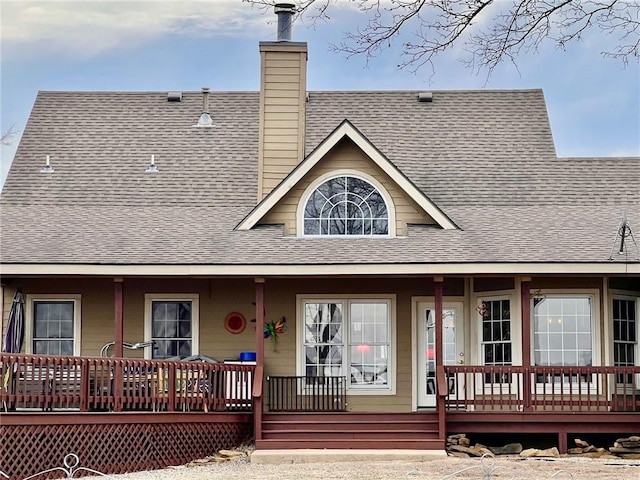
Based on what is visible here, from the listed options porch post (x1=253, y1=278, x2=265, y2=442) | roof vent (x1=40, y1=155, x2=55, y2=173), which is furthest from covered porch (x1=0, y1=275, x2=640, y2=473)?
roof vent (x1=40, y1=155, x2=55, y2=173)

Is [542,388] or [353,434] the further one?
[542,388]

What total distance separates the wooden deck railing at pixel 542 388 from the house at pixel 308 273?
0.05m

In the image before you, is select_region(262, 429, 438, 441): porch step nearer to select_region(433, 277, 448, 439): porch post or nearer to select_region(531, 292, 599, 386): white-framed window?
select_region(433, 277, 448, 439): porch post

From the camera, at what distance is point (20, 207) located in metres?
23.0

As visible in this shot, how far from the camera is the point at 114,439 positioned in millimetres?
17922

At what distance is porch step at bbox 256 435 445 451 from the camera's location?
1864 cm

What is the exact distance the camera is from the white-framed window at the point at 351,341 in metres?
21.3

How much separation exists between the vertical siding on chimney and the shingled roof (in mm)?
752

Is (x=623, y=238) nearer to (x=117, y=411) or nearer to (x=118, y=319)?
(x=118, y=319)

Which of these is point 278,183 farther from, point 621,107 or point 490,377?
point 621,107

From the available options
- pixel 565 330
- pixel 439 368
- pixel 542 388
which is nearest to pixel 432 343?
pixel 542 388

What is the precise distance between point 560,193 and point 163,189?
7.62 metres

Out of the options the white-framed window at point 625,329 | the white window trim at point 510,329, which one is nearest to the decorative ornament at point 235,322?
the white window trim at point 510,329

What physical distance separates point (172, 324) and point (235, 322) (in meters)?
1.15
